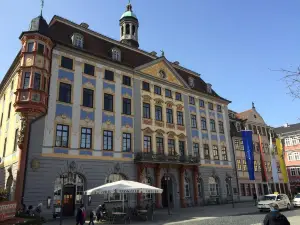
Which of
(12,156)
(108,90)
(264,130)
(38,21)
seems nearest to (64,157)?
(12,156)

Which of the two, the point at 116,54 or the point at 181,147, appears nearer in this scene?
the point at 116,54

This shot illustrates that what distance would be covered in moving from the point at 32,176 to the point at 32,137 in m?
3.27

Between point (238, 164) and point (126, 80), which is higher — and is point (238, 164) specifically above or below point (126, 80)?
below

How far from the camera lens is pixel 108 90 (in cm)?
2972

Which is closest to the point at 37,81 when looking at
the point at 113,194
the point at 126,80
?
the point at 126,80

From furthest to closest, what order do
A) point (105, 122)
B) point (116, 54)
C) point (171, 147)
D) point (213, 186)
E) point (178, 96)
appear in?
point (213, 186) → point (178, 96) → point (171, 147) → point (116, 54) → point (105, 122)

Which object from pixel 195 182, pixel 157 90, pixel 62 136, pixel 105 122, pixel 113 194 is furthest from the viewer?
pixel 157 90

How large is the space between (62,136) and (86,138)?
2415 mm

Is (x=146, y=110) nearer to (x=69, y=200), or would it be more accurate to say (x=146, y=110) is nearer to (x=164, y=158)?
(x=164, y=158)

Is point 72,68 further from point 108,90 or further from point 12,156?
point 12,156

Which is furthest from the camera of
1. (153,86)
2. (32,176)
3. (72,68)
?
(153,86)

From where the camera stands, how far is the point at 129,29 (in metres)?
41.4

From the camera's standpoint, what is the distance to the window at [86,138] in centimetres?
2639

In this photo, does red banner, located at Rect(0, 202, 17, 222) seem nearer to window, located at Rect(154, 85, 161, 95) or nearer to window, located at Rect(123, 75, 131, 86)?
window, located at Rect(123, 75, 131, 86)
